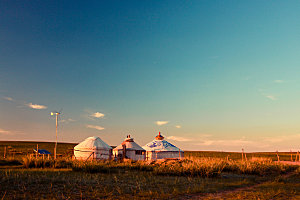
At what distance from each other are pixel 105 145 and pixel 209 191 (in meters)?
24.2

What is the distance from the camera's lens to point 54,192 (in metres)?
5.73

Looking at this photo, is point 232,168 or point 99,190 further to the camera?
point 232,168

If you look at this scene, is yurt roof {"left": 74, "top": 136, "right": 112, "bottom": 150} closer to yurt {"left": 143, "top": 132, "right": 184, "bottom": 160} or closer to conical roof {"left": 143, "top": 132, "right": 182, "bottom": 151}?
yurt {"left": 143, "top": 132, "right": 184, "bottom": 160}

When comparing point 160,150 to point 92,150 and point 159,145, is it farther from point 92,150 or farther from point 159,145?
point 92,150

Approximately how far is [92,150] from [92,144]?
34.4 inches

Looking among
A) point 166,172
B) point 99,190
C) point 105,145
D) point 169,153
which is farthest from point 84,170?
point 169,153

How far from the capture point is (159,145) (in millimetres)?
35844

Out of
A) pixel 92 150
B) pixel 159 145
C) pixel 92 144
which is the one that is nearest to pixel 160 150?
pixel 159 145

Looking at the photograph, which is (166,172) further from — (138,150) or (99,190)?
(138,150)

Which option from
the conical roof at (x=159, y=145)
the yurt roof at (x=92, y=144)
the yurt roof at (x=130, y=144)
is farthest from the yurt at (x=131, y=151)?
the yurt roof at (x=92, y=144)

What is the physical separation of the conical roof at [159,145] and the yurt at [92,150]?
719cm

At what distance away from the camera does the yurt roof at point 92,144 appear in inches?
1146

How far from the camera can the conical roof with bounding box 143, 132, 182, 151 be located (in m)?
35.0

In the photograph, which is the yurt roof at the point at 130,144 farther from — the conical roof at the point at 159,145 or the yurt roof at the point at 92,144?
the yurt roof at the point at 92,144
